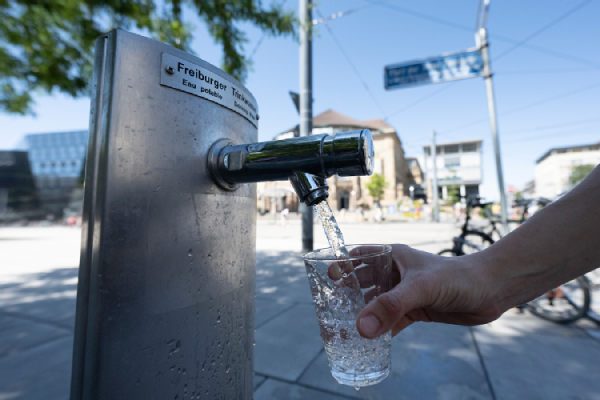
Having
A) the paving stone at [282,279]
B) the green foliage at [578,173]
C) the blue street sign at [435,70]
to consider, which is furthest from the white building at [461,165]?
the paving stone at [282,279]

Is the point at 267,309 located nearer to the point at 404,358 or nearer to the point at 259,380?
the point at 259,380

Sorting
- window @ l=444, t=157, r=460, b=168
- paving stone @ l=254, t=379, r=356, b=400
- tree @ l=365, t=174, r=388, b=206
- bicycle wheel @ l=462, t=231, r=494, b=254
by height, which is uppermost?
window @ l=444, t=157, r=460, b=168

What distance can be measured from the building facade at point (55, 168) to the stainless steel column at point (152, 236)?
37.3m

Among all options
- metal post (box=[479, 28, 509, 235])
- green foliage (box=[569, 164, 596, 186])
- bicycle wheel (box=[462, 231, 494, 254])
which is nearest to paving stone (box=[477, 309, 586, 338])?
bicycle wheel (box=[462, 231, 494, 254])

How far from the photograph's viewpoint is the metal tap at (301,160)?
670 mm

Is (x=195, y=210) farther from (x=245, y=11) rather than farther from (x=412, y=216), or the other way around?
(x=412, y=216)

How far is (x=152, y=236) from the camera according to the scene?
0.65 meters

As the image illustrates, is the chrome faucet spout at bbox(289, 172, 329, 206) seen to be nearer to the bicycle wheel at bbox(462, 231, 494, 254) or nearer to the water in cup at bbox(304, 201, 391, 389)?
the water in cup at bbox(304, 201, 391, 389)

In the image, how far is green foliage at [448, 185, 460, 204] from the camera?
46378 millimetres

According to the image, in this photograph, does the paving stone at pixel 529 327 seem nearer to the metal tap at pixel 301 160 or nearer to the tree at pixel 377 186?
the metal tap at pixel 301 160

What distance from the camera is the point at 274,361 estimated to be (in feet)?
6.92

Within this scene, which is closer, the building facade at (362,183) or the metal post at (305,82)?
the metal post at (305,82)

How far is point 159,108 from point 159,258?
0.34 meters

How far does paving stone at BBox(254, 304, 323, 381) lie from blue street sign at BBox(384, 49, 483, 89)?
4818 millimetres
